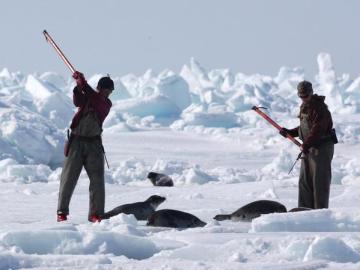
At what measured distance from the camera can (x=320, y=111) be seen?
6.26 metres

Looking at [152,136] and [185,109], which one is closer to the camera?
[152,136]

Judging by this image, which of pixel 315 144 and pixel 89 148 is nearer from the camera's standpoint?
pixel 89 148

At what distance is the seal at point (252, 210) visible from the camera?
6438mm

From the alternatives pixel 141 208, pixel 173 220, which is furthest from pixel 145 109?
pixel 173 220

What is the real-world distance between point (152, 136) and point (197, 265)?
77.3 feet

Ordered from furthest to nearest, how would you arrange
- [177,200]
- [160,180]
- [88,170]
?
1. [160,180]
2. [177,200]
3. [88,170]

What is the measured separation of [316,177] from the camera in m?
6.38

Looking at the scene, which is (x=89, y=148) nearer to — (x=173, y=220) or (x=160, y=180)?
(x=173, y=220)

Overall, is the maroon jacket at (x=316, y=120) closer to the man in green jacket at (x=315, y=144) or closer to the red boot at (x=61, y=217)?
the man in green jacket at (x=315, y=144)

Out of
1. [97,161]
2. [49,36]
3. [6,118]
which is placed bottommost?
[97,161]

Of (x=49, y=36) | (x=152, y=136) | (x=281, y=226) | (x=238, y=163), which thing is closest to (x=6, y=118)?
(x=238, y=163)

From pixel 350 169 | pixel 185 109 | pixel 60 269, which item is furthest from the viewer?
pixel 185 109

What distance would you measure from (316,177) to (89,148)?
175 centimetres

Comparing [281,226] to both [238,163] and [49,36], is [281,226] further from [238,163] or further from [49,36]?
[238,163]
